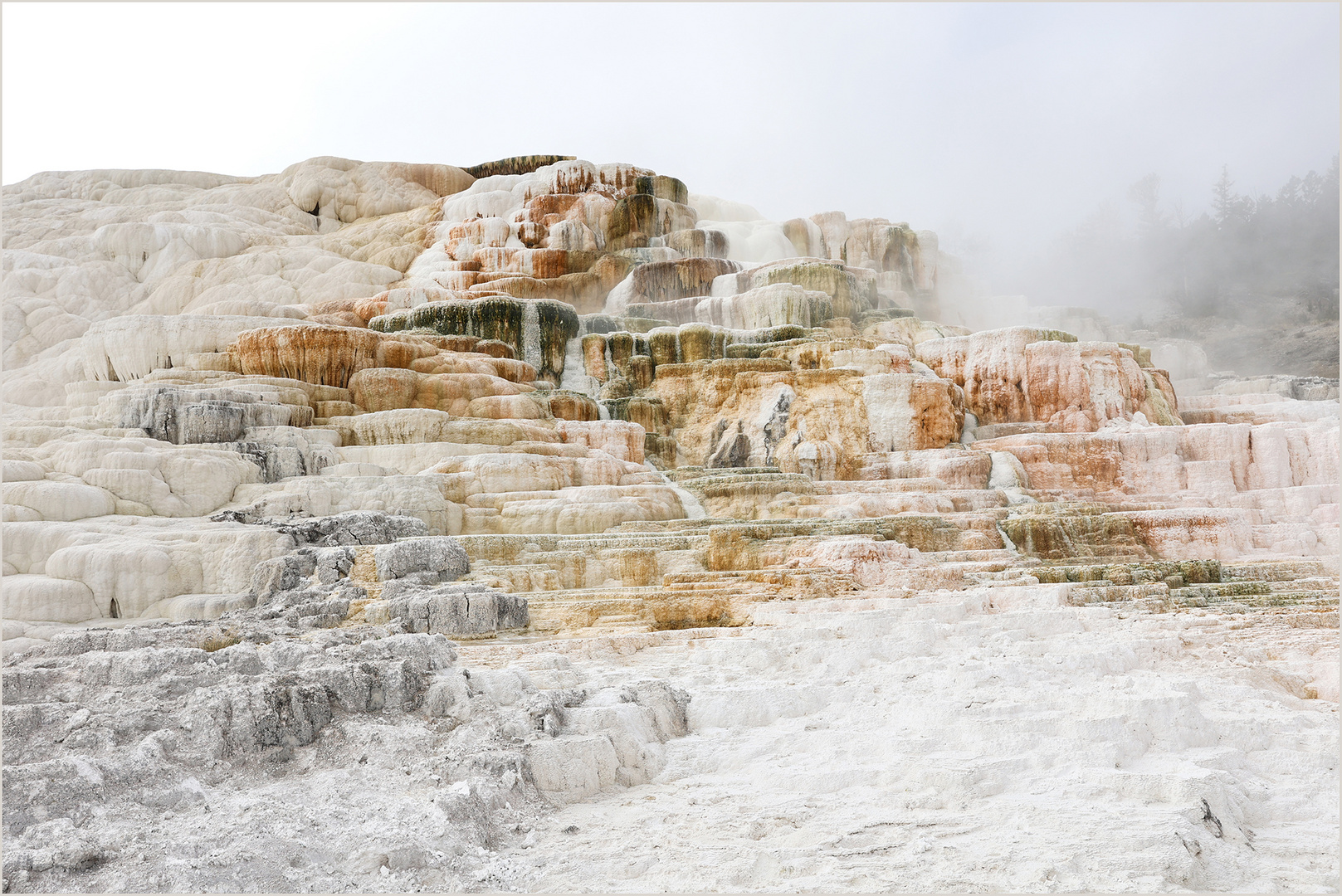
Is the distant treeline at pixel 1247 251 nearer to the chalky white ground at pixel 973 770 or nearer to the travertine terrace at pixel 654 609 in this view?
the travertine terrace at pixel 654 609

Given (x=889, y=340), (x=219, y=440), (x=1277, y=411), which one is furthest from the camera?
(x=889, y=340)

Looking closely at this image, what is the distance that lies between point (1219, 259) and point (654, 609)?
120 feet

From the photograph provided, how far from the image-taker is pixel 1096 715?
4.54 metres

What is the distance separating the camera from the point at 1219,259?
115 ft

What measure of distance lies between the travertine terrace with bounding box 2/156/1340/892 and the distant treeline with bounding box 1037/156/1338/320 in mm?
15205

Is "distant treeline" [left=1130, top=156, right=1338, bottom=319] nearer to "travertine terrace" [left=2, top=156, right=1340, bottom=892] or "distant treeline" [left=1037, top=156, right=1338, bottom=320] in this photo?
"distant treeline" [left=1037, top=156, right=1338, bottom=320]

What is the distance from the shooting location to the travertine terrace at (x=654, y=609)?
360 centimetres

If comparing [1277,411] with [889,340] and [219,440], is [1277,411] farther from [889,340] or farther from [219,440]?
[219,440]

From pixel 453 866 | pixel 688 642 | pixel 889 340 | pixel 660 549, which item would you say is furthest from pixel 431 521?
pixel 889 340

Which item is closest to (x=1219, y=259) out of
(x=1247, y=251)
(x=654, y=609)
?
(x=1247, y=251)

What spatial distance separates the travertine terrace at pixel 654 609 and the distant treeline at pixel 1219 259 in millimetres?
15205

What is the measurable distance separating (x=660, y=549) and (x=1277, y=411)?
12.3 m

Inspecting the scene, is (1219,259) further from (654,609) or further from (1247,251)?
(654,609)

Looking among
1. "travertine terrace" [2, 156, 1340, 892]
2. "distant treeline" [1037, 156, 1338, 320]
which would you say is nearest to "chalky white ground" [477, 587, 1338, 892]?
"travertine terrace" [2, 156, 1340, 892]
